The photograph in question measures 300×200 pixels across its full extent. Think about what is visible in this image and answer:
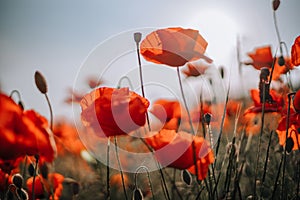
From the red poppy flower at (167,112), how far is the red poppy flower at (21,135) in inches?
34.0

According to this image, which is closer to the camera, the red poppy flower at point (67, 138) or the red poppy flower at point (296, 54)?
the red poppy flower at point (296, 54)

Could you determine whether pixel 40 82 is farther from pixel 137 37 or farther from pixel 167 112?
pixel 167 112

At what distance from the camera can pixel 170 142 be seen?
1.21 meters

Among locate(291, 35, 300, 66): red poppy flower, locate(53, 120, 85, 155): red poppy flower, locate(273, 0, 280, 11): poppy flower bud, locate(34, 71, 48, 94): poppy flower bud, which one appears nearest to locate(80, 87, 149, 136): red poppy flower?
locate(34, 71, 48, 94): poppy flower bud

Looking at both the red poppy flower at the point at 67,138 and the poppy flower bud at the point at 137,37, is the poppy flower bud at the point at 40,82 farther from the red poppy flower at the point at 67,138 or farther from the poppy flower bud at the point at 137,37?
the red poppy flower at the point at 67,138

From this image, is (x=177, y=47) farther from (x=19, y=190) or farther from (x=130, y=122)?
(x=19, y=190)

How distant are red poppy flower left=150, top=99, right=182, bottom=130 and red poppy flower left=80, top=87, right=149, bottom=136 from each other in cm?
66

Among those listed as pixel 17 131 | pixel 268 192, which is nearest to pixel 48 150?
pixel 17 131

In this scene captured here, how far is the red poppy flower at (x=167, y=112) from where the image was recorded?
1876 mm

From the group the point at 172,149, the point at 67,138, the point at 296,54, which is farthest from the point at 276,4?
the point at 67,138

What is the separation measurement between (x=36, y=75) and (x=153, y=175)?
1356 mm

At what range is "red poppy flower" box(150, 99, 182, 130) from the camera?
188 centimetres

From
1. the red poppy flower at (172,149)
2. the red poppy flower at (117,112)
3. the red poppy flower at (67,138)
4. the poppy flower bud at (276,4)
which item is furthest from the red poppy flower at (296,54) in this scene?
the red poppy flower at (67,138)

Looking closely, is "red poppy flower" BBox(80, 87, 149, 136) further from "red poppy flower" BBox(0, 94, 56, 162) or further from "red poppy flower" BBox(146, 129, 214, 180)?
"red poppy flower" BBox(0, 94, 56, 162)
